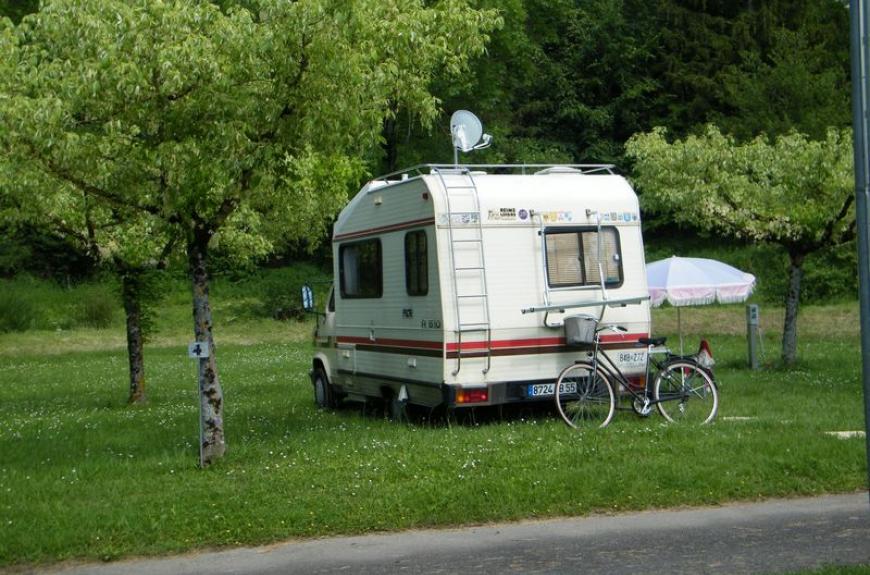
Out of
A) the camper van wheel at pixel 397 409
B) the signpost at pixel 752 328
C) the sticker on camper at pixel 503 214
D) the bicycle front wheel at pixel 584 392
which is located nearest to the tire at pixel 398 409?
the camper van wheel at pixel 397 409

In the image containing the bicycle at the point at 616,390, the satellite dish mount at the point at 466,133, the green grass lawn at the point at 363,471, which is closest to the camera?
the green grass lawn at the point at 363,471

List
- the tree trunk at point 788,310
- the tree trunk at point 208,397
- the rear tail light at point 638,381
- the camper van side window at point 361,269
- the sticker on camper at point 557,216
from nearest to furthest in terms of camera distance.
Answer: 1. the tree trunk at point 208,397
2. the sticker on camper at point 557,216
3. the rear tail light at point 638,381
4. the camper van side window at point 361,269
5. the tree trunk at point 788,310

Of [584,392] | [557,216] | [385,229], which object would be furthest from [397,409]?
[557,216]

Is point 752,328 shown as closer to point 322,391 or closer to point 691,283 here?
point 691,283

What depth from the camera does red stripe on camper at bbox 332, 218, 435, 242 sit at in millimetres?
12295

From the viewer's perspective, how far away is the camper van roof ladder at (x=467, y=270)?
1196 cm

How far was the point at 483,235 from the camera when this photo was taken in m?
12.2

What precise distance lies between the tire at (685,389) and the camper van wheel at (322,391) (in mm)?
5213

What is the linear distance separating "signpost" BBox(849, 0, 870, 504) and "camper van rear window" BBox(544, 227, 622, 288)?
7541 millimetres

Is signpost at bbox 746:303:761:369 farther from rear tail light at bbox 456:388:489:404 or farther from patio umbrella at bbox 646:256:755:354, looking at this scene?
rear tail light at bbox 456:388:489:404

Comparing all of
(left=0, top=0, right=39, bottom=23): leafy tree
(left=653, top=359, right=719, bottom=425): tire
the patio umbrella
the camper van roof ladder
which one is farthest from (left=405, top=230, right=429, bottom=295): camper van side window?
(left=0, top=0, right=39, bottom=23): leafy tree

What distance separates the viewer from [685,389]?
1220 centimetres

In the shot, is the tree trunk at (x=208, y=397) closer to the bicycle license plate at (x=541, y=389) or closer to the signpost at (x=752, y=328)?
the bicycle license plate at (x=541, y=389)

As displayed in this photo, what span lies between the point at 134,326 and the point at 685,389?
917cm
